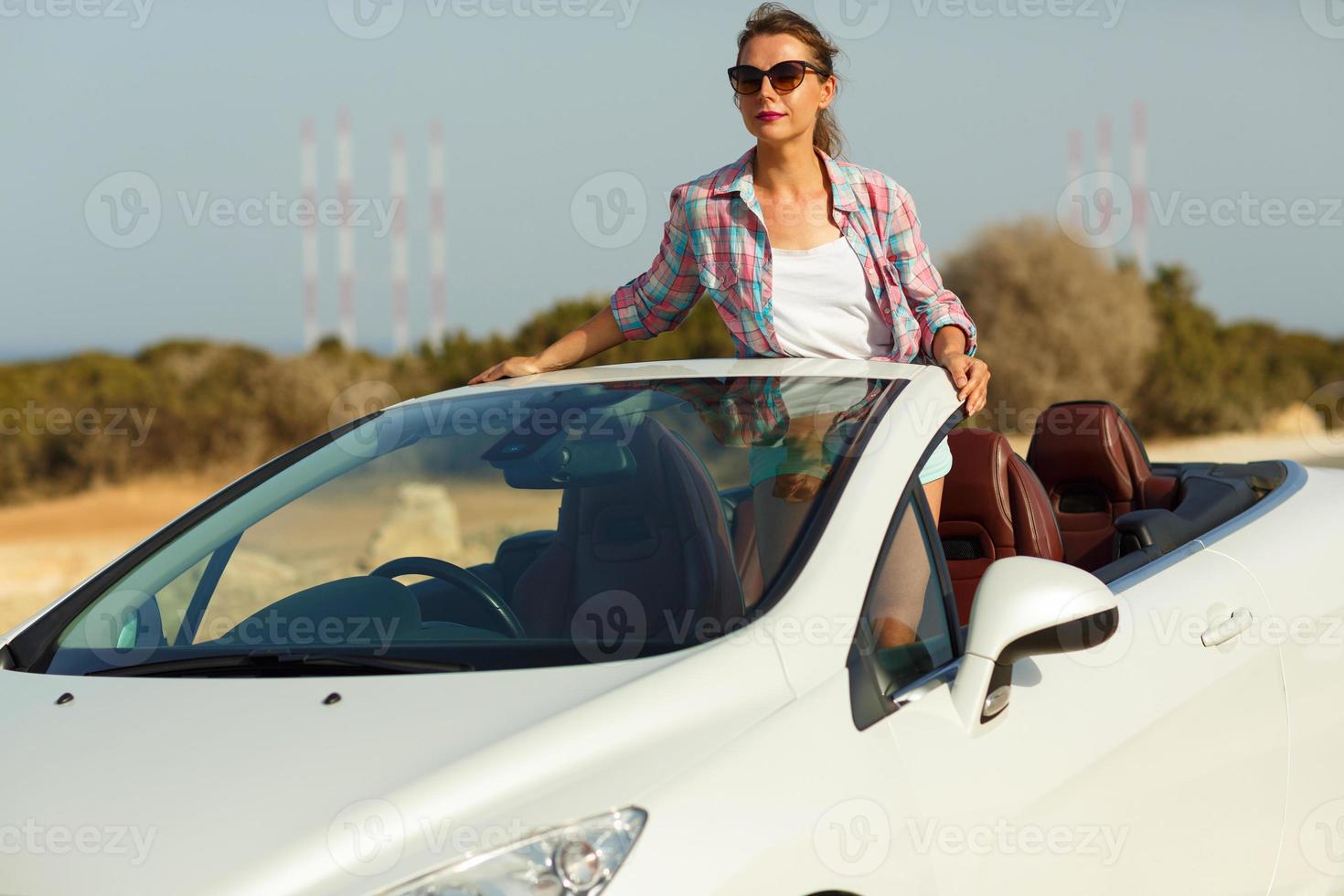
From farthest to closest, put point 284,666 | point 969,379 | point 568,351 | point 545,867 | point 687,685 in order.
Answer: point 568,351 → point 969,379 → point 284,666 → point 687,685 → point 545,867

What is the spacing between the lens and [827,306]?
363 centimetres

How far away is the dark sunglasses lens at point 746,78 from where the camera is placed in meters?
3.61

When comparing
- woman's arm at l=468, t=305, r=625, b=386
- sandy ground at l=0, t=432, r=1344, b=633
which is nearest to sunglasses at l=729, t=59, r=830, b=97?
woman's arm at l=468, t=305, r=625, b=386

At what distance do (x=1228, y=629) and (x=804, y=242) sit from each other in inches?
54.9

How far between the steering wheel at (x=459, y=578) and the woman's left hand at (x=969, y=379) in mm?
1016

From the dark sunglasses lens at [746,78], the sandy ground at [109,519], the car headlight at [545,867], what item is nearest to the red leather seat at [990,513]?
the dark sunglasses lens at [746,78]

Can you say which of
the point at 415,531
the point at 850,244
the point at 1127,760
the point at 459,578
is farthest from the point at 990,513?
the point at 415,531

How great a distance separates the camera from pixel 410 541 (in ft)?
32.4

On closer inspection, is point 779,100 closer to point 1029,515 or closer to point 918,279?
point 918,279

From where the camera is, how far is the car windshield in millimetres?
2404

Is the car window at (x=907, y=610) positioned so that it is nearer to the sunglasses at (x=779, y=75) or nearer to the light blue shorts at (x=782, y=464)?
the light blue shorts at (x=782, y=464)

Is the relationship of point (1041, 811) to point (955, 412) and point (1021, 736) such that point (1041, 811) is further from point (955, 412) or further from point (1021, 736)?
point (955, 412)

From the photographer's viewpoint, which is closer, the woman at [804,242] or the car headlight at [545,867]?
the car headlight at [545,867]

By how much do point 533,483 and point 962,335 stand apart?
1.14m
